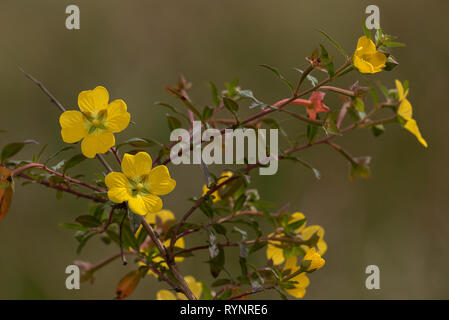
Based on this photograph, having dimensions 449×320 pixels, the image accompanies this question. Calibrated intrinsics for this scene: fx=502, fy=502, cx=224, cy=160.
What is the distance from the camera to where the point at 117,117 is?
42 cm

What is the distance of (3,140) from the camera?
115 cm

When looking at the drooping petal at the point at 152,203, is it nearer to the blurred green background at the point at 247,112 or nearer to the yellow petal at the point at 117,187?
the yellow petal at the point at 117,187

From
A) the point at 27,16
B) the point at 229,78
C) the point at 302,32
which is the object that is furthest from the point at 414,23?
the point at 27,16

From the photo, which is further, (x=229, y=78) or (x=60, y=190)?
(x=229, y=78)

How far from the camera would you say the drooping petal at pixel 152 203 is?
0.41 m

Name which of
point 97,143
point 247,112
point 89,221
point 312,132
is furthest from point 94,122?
point 247,112

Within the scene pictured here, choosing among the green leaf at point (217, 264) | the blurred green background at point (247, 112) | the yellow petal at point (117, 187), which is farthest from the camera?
the blurred green background at point (247, 112)

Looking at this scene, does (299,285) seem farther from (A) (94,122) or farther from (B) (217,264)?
(A) (94,122)

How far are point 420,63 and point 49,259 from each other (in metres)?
1.08

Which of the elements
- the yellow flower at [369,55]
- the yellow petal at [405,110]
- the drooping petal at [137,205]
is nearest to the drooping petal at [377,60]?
the yellow flower at [369,55]

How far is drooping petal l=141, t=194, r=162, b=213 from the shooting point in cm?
41

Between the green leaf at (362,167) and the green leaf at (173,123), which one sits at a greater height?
the green leaf at (173,123)

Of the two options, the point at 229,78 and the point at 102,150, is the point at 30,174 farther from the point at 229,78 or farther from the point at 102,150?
the point at 229,78

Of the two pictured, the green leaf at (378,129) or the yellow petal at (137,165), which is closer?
the yellow petal at (137,165)
